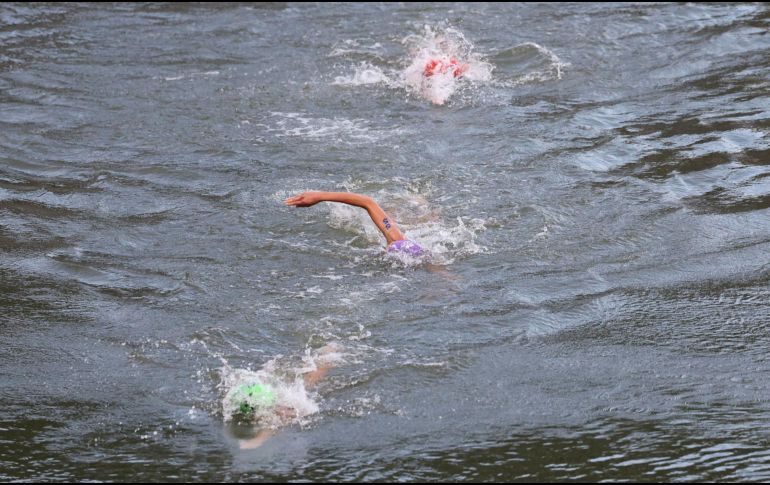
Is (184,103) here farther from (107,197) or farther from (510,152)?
(510,152)

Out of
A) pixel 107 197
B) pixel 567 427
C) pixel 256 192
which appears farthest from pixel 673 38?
pixel 567 427

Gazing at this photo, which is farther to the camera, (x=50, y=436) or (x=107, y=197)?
(x=107, y=197)

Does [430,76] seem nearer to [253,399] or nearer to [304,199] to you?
[304,199]

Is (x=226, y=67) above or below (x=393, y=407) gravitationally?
above

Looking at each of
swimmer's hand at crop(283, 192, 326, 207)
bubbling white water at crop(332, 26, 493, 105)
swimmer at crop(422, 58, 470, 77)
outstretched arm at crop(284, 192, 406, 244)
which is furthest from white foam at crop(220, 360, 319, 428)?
swimmer at crop(422, 58, 470, 77)

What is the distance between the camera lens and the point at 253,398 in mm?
6629

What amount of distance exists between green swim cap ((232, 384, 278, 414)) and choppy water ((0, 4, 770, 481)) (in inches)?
6.0

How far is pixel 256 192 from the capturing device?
1047 cm

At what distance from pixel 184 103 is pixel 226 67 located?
1540 millimetres

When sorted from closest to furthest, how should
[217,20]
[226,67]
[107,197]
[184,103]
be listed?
[107,197], [184,103], [226,67], [217,20]

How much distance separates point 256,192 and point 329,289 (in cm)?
234

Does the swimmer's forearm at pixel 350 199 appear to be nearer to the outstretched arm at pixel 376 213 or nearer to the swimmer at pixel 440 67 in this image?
the outstretched arm at pixel 376 213

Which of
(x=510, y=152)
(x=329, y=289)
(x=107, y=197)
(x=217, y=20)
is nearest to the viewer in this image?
(x=329, y=289)

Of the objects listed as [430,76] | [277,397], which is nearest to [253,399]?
[277,397]
